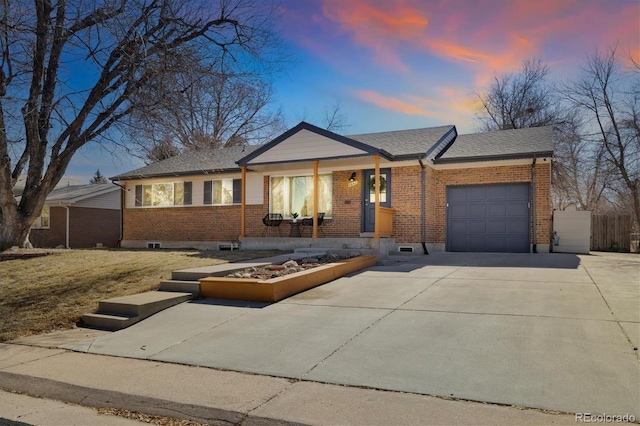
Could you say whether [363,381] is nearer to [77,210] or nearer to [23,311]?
[23,311]

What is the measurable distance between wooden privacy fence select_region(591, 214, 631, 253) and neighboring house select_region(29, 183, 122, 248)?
23070 millimetres

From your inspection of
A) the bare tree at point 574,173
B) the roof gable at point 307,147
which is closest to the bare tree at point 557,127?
the bare tree at point 574,173

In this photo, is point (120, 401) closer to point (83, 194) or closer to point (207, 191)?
point (207, 191)

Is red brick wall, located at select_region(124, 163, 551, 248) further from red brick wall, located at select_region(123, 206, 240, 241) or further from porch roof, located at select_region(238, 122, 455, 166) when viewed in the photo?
porch roof, located at select_region(238, 122, 455, 166)

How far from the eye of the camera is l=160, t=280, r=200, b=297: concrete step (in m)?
7.97

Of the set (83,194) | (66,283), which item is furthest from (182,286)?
(83,194)

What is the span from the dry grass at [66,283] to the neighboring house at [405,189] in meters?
3.83

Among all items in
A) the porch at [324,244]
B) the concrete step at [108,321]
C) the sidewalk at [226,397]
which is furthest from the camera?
the porch at [324,244]

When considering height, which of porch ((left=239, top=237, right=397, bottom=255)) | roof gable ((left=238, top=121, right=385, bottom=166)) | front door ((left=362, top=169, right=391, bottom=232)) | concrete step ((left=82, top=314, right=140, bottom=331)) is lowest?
concrete step ((left=82, top=314, right=140, bottom=331))

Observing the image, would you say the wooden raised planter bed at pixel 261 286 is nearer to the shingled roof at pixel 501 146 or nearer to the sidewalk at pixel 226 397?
the sidewalk at pixel 226 397

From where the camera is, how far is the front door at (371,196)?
14984mm

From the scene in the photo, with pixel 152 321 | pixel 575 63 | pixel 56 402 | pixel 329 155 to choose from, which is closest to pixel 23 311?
pixel 152 321

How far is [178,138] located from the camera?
35.7 ft

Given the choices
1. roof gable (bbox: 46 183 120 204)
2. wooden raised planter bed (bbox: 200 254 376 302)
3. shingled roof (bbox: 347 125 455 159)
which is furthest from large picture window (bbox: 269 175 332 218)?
roof gable (bbox: 46 183 120 204)
